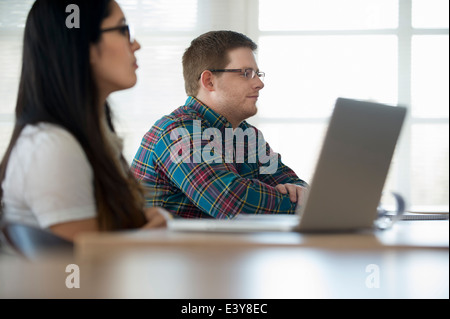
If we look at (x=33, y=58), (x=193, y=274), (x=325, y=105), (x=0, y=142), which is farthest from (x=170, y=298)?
(x=0, y=142)

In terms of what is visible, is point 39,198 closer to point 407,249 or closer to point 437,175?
point 407,249

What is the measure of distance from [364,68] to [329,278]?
12.2 feet

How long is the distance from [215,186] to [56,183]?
87 centimetres

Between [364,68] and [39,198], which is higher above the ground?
[364,68]

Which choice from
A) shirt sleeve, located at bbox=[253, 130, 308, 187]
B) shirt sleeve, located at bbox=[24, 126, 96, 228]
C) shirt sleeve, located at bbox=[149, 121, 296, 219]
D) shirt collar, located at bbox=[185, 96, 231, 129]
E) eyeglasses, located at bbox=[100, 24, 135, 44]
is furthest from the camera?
shirt sleeve, located at bbox=[253, 130, 308, 187]

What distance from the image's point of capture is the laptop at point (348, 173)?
3.53ft

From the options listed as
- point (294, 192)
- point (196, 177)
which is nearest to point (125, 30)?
point (196, 177)

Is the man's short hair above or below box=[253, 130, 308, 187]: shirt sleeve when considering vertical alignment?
above

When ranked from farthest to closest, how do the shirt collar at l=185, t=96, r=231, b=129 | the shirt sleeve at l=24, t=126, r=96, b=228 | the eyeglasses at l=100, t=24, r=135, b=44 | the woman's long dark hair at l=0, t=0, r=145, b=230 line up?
1. the shirt collar at l=185, t=96, r=231, b=129
2. the eyeglasses at l=100, t=24, r=135, b=44
3. the woman's long dark hair at l=0, t=0, r=145, b=230
4. the shirt sleeve at l=24, t=126, r=96, b=228

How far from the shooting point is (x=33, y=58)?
4.39 feet
